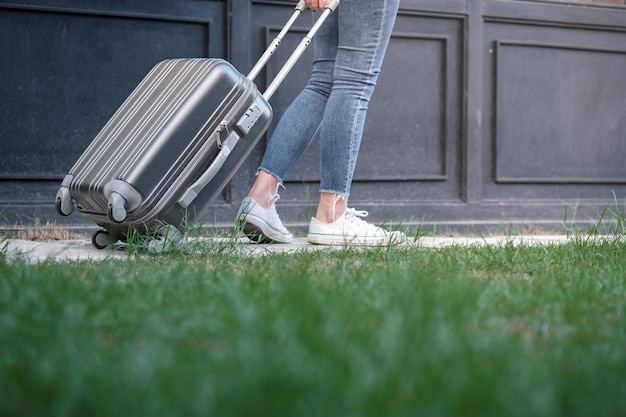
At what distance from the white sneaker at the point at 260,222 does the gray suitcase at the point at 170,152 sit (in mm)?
243

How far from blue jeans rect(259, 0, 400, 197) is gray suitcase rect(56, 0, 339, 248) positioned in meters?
0.29

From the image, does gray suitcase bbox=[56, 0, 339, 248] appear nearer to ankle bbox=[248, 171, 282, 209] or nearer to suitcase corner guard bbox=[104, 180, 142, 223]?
suitcase corner guard bbox=[104, 180, 142, 223]

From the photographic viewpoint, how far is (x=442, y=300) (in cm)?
128

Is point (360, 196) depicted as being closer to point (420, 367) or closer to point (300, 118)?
point (300, 118)

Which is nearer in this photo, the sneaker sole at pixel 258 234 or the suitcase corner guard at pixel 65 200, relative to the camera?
the suitcase corner guard at pixel 65 200

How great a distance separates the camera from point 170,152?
2268 millimetres

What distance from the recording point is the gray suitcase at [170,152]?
2242 mm

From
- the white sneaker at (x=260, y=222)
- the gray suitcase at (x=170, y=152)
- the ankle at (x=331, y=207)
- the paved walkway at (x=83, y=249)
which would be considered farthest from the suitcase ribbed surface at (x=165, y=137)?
the ankle at (x=331, y=207)

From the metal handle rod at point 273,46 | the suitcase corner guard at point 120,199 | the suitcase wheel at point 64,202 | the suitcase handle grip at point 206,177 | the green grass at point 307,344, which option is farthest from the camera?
the metal handle rod at point 273,46

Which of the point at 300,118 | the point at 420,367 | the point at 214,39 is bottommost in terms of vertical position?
the point at 420,367

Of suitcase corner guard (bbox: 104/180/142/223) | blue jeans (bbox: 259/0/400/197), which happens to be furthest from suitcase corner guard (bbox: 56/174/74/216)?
blue jeans (bbox: 259/0/400/197)

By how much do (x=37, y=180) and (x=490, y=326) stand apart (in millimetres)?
2410

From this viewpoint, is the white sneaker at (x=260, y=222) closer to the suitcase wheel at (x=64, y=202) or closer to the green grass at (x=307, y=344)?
the suitcase wheel at (x=64, y=202)

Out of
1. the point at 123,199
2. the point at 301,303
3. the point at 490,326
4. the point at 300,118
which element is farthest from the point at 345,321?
the point at 300,118
